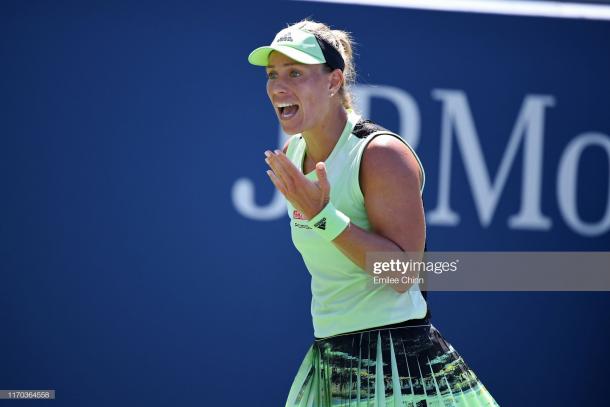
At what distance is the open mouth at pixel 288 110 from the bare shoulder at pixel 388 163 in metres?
0.24

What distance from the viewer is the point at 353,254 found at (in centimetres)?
231

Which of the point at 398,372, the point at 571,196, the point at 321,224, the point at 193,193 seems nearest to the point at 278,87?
the point at 321,224

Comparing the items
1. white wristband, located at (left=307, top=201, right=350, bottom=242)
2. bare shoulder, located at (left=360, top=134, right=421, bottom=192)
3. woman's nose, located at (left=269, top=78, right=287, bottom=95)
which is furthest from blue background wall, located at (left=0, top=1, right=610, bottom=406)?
white wristband, located at (left=307, top=201, right=350, bottom=242)

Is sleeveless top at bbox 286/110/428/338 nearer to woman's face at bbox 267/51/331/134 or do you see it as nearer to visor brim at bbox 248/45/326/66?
woman's face at bbox 267/51/331/134

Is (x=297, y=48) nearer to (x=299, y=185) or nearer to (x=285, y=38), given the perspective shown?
(x=285, y=38)

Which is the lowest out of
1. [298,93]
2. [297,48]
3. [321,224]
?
[321,224]

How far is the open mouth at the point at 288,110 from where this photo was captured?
8.30 feet

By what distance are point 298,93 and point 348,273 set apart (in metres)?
0.49

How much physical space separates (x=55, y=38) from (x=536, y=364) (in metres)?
2.70

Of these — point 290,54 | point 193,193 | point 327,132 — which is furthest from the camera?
point 193,193

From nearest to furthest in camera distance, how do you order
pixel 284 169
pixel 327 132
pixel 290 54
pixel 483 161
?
1. pixel 284 169
2. pixel 290 54
3. pixel 327 132
4. pixel 483 161

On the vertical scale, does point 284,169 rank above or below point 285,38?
below

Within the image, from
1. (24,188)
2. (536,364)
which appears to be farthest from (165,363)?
(536,364)

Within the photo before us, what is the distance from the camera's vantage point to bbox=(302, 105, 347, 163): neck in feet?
8.48
